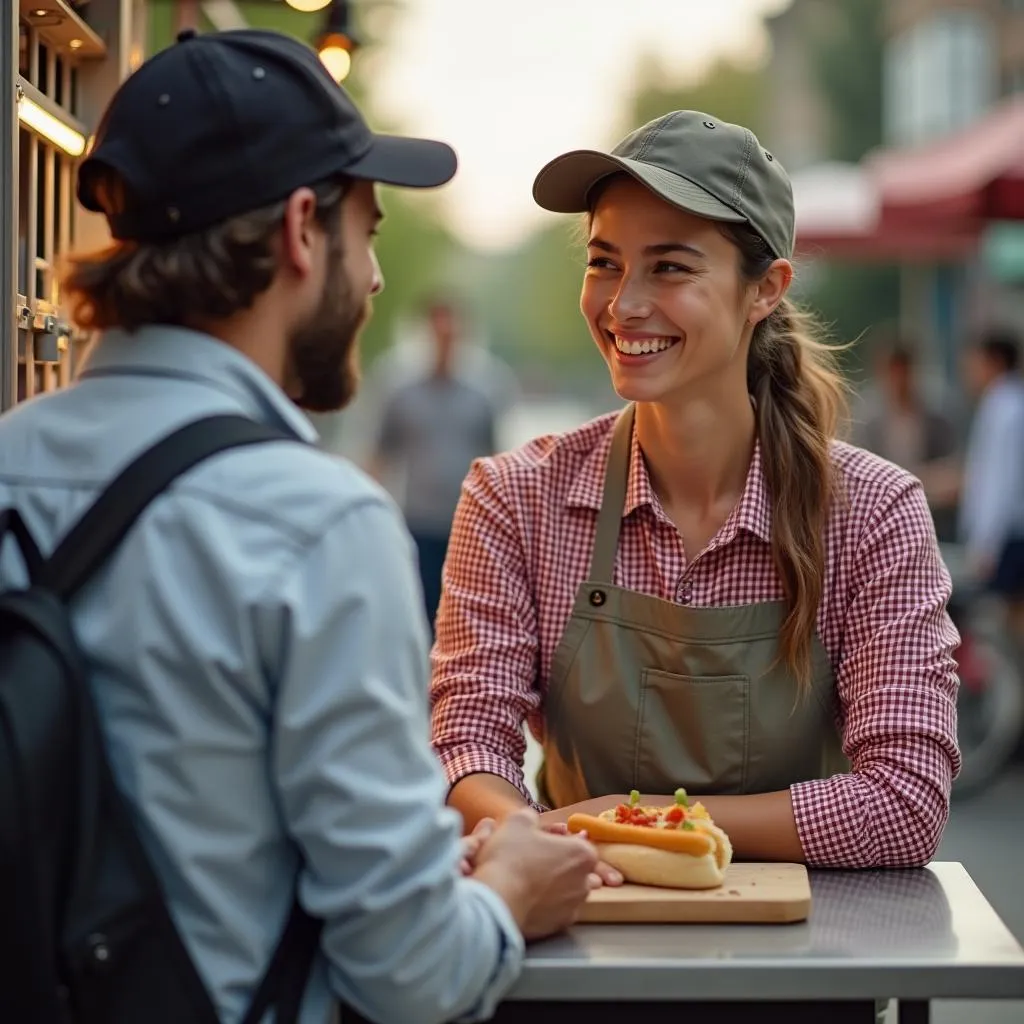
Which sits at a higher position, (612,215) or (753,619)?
(612,215)

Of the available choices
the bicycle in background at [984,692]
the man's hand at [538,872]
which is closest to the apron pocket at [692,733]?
the man's hand at [538,872]

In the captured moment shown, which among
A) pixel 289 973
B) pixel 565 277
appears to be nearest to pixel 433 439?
pixel 289 973

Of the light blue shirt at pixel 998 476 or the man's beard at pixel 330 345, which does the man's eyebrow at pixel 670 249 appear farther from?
the light blue shirt at pixel 998 476

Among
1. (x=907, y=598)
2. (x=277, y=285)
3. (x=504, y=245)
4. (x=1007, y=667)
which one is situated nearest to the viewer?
(x=277, y=285)

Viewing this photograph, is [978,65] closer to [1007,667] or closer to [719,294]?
[1007,667]

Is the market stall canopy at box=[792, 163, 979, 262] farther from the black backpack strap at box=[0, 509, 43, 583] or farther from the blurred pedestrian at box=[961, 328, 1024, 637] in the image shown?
the black backpack strap at box=[0, 509, 43, 583]

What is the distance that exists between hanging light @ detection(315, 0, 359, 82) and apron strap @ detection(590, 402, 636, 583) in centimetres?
344

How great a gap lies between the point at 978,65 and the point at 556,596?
31069 mm

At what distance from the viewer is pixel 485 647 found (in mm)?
2660

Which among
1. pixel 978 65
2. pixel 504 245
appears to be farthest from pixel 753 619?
pixel 504 245

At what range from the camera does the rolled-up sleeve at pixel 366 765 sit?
1670 millimetres

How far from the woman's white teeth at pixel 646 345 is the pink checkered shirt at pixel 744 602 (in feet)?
0.66

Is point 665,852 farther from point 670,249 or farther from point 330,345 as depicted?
point 670,249

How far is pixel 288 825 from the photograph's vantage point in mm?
1723
